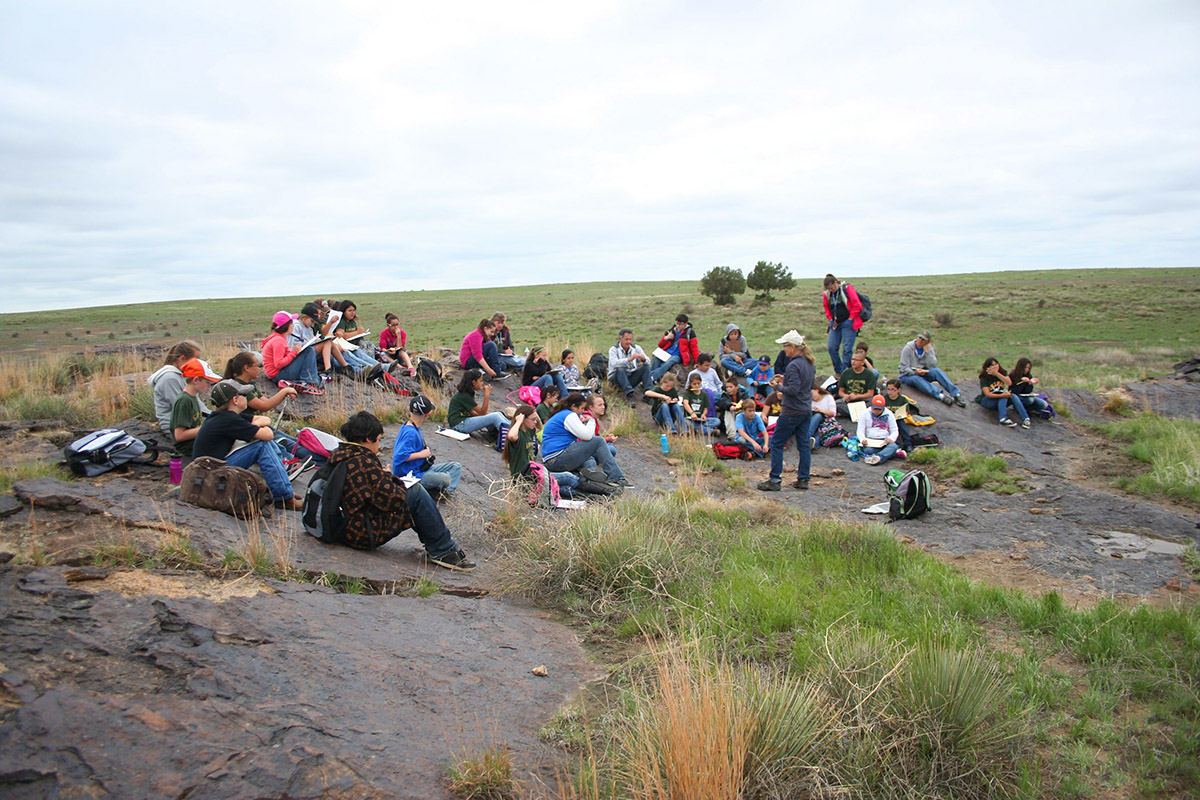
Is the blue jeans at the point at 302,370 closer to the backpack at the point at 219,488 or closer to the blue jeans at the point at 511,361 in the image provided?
the blue jeans at the point at 511,361

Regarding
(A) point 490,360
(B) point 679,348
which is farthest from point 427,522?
(B) point 679,348

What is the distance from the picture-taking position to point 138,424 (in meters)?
8.52

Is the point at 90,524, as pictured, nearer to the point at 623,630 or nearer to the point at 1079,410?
the point at 623,630

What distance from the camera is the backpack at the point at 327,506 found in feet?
18.2

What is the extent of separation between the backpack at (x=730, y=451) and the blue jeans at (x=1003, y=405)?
536 centimetres

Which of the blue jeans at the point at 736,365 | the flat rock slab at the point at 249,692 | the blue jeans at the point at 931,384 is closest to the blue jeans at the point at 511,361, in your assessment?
the blue jeans at the point at 736,365

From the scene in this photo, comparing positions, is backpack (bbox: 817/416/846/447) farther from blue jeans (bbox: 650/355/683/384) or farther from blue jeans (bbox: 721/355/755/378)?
blue jeans (bbox: 650/355/683/384)

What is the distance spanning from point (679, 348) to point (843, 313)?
3.57 meters

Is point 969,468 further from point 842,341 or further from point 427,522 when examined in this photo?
point 427,522

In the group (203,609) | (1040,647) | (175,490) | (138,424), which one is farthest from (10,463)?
(1040,647)

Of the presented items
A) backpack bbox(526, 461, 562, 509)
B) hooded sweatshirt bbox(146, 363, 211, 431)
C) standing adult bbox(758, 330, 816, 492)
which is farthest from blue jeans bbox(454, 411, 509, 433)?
standing adult bbox(758, 330, 816, 492)

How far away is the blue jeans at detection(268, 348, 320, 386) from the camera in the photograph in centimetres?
1071

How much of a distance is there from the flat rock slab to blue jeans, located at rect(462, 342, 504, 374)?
892 centimetres

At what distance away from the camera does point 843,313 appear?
43.2 ft
